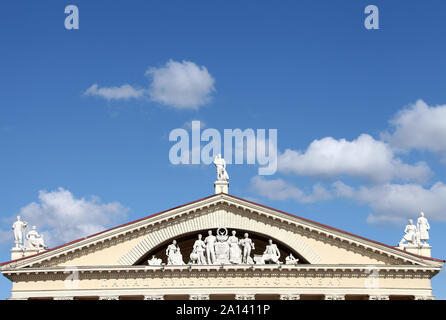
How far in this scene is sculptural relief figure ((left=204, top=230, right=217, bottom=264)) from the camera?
118 feet

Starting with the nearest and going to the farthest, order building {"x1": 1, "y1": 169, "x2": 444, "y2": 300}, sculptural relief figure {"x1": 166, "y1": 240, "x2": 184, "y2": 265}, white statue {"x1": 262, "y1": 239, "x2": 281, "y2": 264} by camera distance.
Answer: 1. building {"x1": 1, "y1": 169, "x2": 444, "y2": 300}
2. white statue {"x1": 262, "y1": 239, "x2": 281, "y2": 264}
3. sculptural relief figure {"x1": 166, "y1": 240, "x2": 184, "y2": 265}

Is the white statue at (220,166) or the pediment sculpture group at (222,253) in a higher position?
the white statue at (220,166)

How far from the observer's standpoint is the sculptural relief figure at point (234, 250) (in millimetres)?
35906

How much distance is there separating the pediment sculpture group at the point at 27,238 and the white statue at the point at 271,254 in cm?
1358

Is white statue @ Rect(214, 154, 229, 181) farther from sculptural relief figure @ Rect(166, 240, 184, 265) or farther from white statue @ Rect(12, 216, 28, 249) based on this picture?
white statue @ Rect(12, 216, 28, 249)

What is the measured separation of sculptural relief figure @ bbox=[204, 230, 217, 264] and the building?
0.18 ft

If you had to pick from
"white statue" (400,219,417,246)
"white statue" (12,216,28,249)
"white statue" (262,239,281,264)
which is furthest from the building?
"white statue" (12,216,28,249)

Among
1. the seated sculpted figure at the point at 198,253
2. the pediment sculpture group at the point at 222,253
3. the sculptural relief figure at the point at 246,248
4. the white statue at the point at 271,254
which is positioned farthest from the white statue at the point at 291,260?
the seated sculpted figure at the point at 198,253

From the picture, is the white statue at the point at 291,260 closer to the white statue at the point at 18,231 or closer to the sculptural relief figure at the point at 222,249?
the sculptural relief figure at the point at 222,249

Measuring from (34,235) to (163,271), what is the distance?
8875mm
